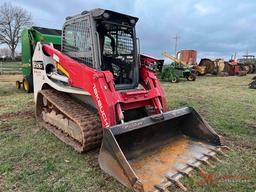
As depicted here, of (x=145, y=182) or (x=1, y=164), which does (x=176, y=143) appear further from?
(x=1, y=164)

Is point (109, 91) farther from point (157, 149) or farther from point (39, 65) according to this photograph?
point (39, 65)

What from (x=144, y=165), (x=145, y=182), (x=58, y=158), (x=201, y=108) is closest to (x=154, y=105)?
(x=144, y=165)

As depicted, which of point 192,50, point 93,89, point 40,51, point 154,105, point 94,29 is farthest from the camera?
point 192,50

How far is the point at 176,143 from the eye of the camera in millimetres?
3797

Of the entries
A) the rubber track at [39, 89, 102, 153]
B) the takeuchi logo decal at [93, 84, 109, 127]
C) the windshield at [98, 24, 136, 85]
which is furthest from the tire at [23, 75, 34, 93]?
the takeuchi logo decal at [93, 84, 109, 127]

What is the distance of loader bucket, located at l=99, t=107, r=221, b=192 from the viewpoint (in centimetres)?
270

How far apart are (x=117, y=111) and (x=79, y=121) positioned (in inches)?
25.7

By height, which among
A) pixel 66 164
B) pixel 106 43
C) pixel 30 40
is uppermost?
pixel 30 40

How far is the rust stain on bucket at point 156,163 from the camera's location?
2.78 m

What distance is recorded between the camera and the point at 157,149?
3.54m

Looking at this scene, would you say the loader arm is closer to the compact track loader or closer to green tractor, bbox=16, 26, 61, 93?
the compact track loader

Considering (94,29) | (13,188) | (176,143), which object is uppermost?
(94,29)

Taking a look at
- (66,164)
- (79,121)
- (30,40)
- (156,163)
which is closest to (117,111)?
(79,121)

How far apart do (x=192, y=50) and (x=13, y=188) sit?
2585 cm
